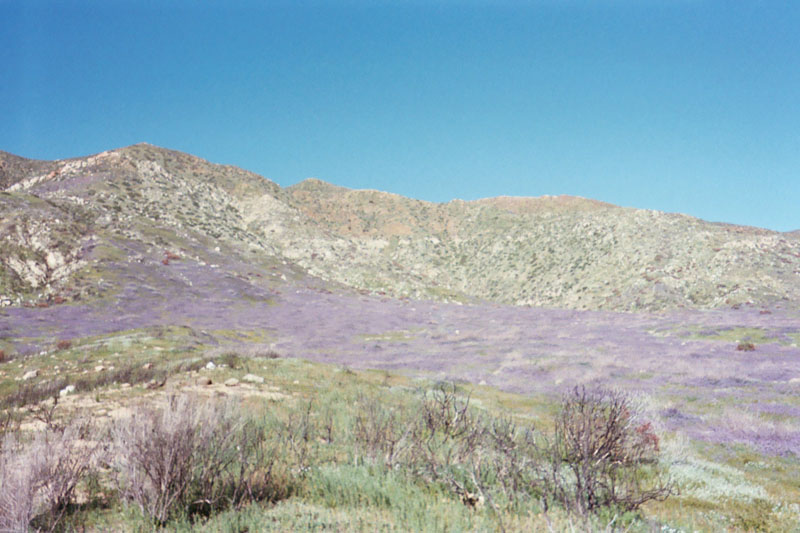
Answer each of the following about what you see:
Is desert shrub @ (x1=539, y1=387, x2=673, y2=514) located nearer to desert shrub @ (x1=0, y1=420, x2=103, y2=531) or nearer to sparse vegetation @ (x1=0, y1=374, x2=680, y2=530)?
sparse vegetation @ (x1=0, y1=374, x2=680, y2=530)

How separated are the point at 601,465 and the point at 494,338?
82.8 ft

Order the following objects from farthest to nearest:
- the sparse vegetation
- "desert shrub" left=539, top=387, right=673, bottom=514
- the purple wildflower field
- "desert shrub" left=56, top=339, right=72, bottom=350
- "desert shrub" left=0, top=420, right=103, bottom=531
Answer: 1. "desert shrub" left=56, top=339, right=72, bottom=350
2. the purple wildflower field
3. "desert shrub" left=539, top=387, right=673, bottom=514
4. the sparse vegetation
5. "desert shrub" left=0, top=420, right=103, bottom=531

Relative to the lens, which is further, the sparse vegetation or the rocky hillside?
the rocky hillside

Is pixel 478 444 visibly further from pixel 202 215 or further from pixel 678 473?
pixel 202 215

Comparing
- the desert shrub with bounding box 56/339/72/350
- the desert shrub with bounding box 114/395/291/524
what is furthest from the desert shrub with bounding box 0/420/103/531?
the desert shrub with bounding box 56/339/72/350

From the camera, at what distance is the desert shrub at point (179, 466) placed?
5277 mm

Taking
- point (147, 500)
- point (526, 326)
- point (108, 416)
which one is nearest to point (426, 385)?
point (108, 416)

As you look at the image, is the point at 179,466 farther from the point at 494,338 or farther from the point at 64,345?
the point at 494,338

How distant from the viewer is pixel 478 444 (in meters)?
8.04

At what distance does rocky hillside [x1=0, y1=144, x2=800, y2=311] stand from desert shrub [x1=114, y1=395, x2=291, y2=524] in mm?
34171

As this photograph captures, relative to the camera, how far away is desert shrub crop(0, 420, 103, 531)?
452 centimetres

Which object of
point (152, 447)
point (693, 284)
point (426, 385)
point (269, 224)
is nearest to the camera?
point (152, 447)

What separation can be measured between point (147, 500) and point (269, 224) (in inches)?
2734

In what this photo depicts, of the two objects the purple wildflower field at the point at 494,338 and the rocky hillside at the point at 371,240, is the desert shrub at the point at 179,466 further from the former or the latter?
the rocky hillside at the point at 371,240
